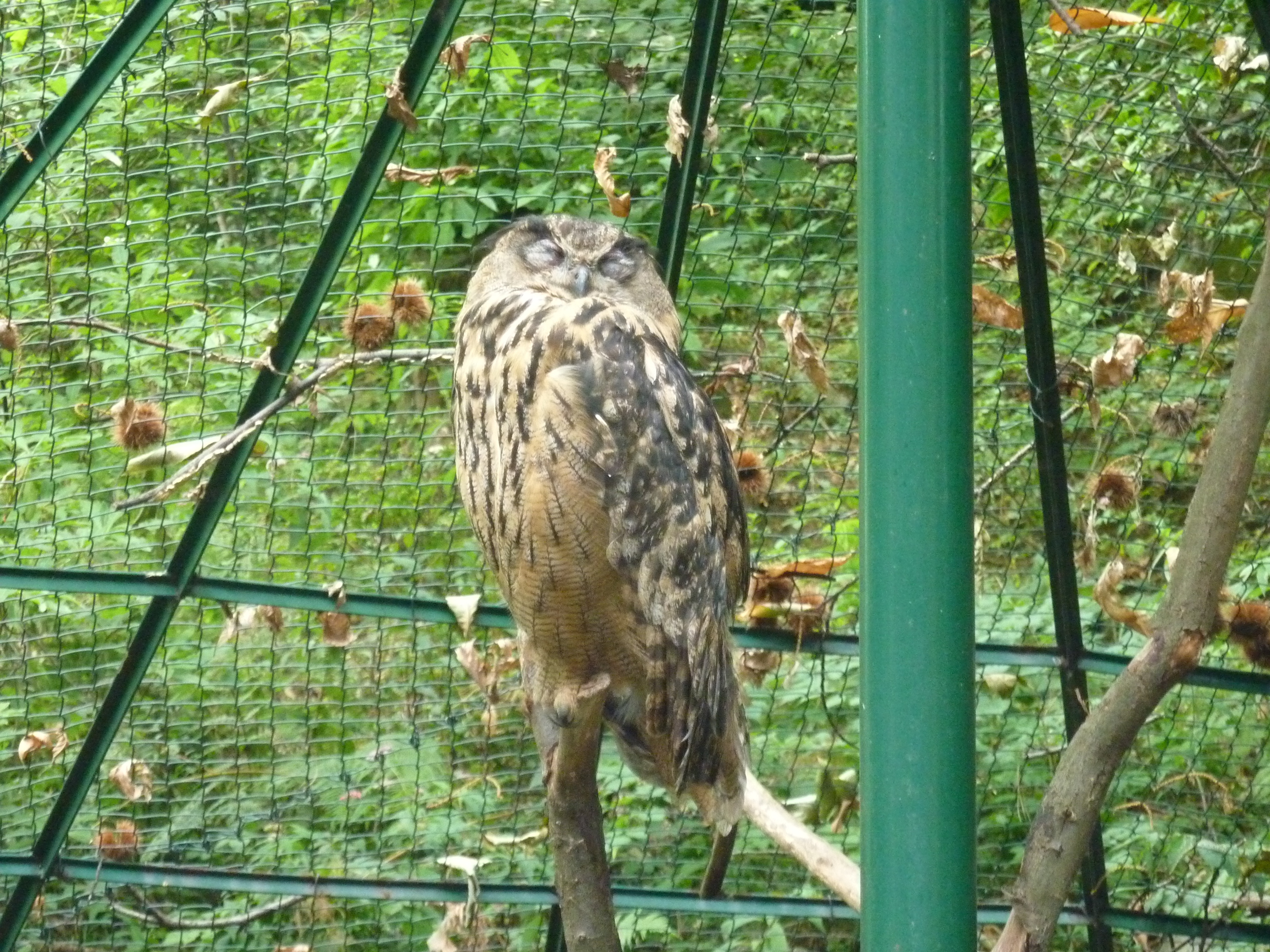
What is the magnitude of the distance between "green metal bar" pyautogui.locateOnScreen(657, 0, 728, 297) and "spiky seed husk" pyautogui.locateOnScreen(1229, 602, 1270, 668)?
4.91ft

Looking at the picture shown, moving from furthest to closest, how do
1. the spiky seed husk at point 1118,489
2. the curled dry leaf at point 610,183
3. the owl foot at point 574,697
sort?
the spiky seed husk at point 1118,489 < the curled dry leaf at point 610,183 < the owl foot at point 574,697

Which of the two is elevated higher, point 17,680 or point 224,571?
point 224,571

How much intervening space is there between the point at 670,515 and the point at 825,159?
3.07 feet

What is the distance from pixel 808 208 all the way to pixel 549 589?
43.8 inches

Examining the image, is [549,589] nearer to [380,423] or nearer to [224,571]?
[224,571]

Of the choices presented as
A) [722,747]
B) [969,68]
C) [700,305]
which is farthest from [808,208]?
[969,68]

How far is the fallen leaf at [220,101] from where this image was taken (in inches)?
129

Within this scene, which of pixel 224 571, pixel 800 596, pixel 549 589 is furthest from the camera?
pixel 224 571

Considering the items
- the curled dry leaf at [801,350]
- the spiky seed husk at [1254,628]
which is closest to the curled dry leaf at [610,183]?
the curled dry leaf at [801,350]

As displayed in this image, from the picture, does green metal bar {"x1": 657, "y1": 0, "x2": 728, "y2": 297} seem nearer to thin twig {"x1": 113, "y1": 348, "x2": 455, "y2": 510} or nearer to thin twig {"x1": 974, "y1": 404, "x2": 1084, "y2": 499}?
thin twig {"x1": 113, "y1": 348, "x2": 455, "y2": 510}

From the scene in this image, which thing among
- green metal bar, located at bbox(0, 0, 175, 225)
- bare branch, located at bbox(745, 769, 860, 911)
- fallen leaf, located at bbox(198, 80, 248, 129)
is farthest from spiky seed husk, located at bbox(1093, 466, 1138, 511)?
green metal bar, located at bbox(0, 0, 175, 225)

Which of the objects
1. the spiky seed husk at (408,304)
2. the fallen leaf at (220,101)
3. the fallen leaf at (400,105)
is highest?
the fallen leaf at (220,101)

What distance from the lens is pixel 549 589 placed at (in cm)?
284

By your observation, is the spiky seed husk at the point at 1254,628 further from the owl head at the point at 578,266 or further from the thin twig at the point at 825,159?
the owl head at the point at 578,266
